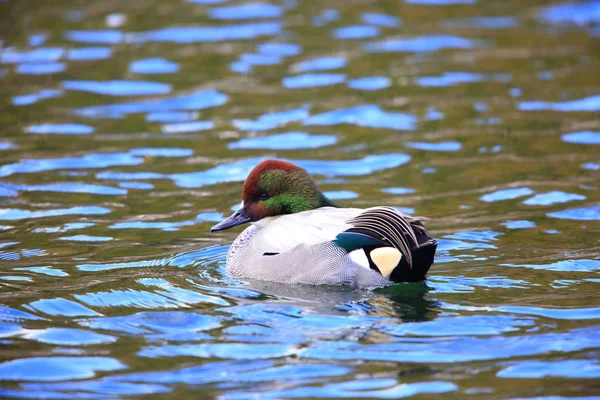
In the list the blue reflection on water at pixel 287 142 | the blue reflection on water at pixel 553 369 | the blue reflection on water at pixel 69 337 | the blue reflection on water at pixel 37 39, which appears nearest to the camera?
the blue reflection on water at pixel 553 369

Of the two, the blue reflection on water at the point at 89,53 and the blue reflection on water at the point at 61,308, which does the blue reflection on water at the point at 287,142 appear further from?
the blue reflection on water at the point at 61,308

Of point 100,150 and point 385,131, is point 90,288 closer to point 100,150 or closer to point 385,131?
point 100,150

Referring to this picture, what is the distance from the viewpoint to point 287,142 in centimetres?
1110

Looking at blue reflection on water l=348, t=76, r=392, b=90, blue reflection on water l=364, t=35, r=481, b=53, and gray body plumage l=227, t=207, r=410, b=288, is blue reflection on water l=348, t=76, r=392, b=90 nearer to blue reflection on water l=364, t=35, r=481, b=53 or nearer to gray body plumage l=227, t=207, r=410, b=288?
blue reflection on water l=364, t=35, r=481, b=53

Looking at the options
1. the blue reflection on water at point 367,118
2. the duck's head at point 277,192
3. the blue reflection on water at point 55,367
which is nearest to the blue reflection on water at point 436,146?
the blue reflection on water at point 367,118

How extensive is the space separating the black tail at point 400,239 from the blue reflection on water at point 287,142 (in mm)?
4306

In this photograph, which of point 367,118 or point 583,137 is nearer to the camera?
point 583,137

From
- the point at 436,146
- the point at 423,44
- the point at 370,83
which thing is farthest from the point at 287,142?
the point at 423,44

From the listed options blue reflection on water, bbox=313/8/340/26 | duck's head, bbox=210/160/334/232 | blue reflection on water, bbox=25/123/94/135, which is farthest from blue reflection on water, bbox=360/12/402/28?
duck's head, bbox=210/160/334/232

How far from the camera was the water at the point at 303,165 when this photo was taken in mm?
5469

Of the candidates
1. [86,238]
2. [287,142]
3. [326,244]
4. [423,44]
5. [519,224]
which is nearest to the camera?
[326,244]

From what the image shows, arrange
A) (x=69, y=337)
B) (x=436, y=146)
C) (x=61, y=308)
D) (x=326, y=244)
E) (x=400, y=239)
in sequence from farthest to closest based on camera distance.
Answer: (x=436, y=146), (x=326, y=244), (x=400, y=239), (x=61, y=308), (x=69, y=337)

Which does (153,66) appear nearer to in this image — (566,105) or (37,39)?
(37,39)

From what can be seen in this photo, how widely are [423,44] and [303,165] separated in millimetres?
4657
